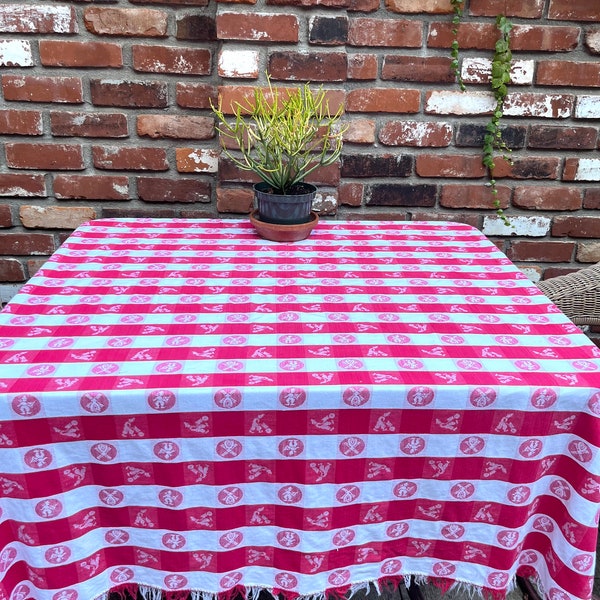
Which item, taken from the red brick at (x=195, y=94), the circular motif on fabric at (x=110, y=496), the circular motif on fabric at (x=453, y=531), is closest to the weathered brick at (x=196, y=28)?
the red brick at (x=195, y=94)

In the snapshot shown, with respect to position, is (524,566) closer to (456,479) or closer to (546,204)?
(456,479)

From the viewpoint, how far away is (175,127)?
1844 millimetres

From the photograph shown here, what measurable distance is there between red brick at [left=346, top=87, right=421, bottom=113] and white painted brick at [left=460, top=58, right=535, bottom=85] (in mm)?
157

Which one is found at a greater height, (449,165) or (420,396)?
(449,165)

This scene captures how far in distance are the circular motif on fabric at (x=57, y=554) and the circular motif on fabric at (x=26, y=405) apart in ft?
0.73

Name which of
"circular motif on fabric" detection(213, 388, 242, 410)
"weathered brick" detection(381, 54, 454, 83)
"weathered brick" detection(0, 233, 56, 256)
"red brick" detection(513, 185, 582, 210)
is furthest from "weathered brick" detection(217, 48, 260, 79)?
"circular motif on fabric" detection(213, 388, 242, 410)

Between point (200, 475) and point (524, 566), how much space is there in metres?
0.58

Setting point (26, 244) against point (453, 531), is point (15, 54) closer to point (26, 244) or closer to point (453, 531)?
point (26, 244)

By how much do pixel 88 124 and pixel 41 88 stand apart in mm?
159

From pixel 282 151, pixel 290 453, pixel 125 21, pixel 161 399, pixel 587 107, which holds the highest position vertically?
pixel 125 21

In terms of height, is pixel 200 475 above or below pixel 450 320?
below

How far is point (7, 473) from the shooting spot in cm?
88

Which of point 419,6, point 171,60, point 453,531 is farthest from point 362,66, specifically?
point 453,531

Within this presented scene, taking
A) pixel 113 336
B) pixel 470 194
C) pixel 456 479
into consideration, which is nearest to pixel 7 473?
pixel 113 336
